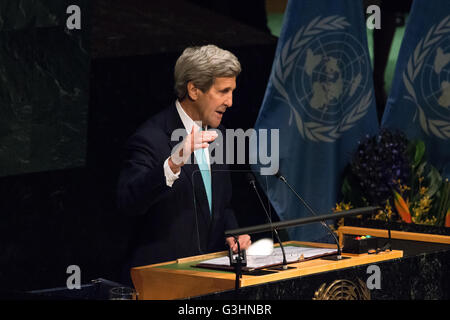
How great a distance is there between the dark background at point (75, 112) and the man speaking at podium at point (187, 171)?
127 centimetres

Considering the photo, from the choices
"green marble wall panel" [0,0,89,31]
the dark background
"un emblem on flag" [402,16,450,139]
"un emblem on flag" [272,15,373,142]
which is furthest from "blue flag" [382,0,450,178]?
"green marble wall panel" [0,0,89,31]

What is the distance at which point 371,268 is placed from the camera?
3.13 meters

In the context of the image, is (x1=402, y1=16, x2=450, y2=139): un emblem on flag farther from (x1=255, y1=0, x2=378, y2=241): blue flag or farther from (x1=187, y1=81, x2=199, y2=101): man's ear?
(x1=187, y1=81, x2=199, y2=101): man's ear

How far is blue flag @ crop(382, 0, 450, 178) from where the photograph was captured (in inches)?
227

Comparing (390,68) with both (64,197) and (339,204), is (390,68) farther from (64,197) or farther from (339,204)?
(64,197)

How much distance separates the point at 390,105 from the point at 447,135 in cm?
42

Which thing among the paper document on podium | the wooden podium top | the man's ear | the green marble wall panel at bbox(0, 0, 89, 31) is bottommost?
the wooden podium top

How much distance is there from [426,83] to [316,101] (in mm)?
764

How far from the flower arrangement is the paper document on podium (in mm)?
2034

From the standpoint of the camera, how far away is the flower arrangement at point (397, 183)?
5.35 meters

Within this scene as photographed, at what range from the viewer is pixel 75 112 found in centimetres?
489

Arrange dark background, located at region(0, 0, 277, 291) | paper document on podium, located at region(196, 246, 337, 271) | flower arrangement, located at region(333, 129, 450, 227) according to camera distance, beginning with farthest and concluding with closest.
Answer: flower arrangement, located at region(333, 129, 450, 227), dark background, located at region(0, 0, 277, 291), paper document on podium, located at region(196, 246, 337, 271)
